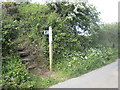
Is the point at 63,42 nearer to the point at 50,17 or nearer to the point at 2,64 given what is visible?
the point at 50,17

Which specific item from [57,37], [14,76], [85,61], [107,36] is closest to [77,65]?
[85,61]

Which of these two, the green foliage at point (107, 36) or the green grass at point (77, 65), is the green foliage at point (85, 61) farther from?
the green foliage at point (107, 36)

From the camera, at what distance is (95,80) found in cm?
340

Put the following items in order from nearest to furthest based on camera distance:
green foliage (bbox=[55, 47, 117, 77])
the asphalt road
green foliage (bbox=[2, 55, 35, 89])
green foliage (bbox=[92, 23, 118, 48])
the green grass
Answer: green foliage (bbox=[2, 55, 35, 89]) < the asphalt road < the green grass < green foliage (bbox=[55, 47, 117, 77]) < green foliage (bbox=[92, 23, 118, 48])

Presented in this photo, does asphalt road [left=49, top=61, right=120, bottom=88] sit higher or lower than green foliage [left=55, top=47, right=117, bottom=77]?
lower

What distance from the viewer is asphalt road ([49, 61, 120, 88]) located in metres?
Result: 3.14

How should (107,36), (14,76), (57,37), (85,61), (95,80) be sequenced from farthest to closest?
(107,36), (57,37), (85,61), (95,80), (14,76)

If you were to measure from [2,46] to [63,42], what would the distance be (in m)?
1.93


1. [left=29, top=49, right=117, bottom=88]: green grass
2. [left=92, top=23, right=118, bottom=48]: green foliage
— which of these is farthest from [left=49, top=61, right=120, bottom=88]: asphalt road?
[left=92, top=23, right=118, bottom=48]: green foliage

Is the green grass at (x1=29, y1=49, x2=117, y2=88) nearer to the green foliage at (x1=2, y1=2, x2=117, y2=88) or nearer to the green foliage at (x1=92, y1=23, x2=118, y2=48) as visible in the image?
the green foliage at (x1=2, y1=2, x2=117, y2=88)

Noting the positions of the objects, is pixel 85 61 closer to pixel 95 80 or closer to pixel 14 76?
pixel 95 80

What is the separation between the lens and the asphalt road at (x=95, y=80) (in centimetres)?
Result: 314

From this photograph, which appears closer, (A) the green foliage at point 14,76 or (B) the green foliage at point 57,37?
(A) the green foliage at point 14,76

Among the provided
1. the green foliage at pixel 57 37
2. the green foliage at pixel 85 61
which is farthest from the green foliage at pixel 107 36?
the green foliage at pixel 85 61
